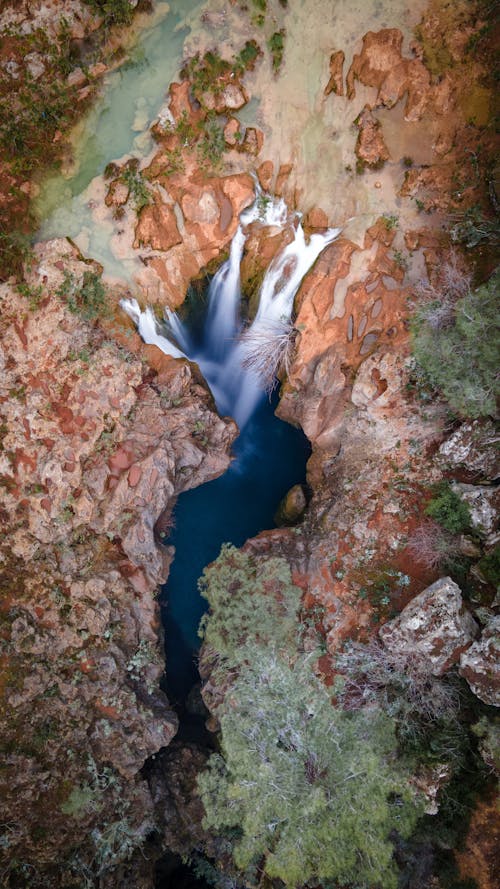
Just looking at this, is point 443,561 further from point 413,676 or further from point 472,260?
point 472,260

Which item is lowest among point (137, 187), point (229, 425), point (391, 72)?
point (229, 425)

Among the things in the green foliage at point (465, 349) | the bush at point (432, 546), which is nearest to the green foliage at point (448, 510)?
the bush at point (432, 546)

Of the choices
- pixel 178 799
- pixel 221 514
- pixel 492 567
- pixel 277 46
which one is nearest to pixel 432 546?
pixel 492 567

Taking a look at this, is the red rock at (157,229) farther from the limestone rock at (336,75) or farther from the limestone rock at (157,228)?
the limestone rock at (336,75)

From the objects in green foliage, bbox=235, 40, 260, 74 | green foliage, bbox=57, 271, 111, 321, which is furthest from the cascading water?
green foliage, bbox=235, 40, 260, 74

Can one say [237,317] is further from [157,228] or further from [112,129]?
[112,129]
